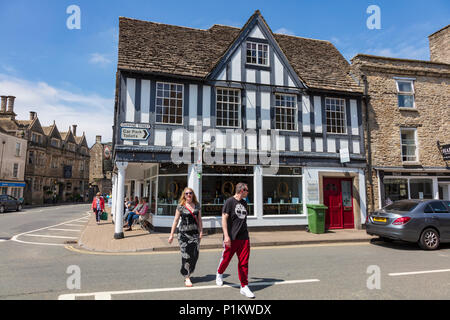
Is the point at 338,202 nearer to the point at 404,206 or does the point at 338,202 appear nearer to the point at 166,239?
the point at 404,206

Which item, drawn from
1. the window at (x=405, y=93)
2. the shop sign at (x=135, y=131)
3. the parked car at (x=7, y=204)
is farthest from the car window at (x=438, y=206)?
the parked car at (x=7, y=204)

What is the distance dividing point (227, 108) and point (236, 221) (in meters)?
8.59

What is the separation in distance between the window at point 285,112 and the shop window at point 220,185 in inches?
106

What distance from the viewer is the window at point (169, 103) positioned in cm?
1200

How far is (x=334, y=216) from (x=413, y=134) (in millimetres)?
6573

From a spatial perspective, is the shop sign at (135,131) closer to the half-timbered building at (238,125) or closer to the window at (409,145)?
the half-timbered building at (238,125)

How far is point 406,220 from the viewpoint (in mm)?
8688

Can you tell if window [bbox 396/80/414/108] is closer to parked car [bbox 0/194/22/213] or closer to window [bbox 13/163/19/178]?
parked car [bbox 0/194/22/213]

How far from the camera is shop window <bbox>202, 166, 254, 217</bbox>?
40.0 ft

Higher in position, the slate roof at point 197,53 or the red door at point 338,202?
the slate roof at point 197,53

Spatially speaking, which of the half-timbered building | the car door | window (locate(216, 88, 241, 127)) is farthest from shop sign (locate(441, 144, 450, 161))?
window (locate(216, 88, 241, 127))

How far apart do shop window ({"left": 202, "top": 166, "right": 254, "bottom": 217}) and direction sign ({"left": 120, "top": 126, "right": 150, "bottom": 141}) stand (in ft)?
9.38
